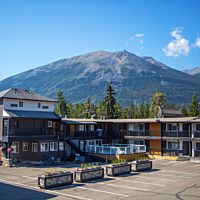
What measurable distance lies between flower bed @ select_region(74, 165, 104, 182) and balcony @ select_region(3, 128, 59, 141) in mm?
13437

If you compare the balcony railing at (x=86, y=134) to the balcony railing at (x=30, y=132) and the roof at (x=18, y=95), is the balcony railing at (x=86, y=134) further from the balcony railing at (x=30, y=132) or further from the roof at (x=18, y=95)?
the roof at (x=18, y=95)

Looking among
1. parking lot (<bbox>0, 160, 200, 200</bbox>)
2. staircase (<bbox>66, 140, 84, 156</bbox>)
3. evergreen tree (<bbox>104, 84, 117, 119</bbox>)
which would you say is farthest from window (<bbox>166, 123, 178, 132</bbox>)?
evergreen tree (<bbox>104, 84, 117, 119</bbox>)

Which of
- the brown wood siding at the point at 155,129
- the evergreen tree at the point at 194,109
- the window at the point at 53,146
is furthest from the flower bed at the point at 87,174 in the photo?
the evergreen tree at the point at 194,109

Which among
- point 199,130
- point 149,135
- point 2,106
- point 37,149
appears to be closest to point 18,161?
point 37,149

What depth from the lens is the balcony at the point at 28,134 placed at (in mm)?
38469

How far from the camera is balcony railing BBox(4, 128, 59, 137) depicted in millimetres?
38750

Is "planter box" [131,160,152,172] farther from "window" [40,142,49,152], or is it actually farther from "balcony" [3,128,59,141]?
"balcony" [3,128,59,141]

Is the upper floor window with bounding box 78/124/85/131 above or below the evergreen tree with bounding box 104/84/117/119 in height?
below

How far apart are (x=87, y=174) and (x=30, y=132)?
15268mm

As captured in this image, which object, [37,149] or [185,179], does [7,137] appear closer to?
[37,149]

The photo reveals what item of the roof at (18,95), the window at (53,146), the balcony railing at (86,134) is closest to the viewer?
the roof at (18,95)

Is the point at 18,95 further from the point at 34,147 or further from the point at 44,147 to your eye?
the point at 44,147

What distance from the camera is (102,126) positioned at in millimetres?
53844

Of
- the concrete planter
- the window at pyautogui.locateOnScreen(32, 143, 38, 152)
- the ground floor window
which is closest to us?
the concrete planter
